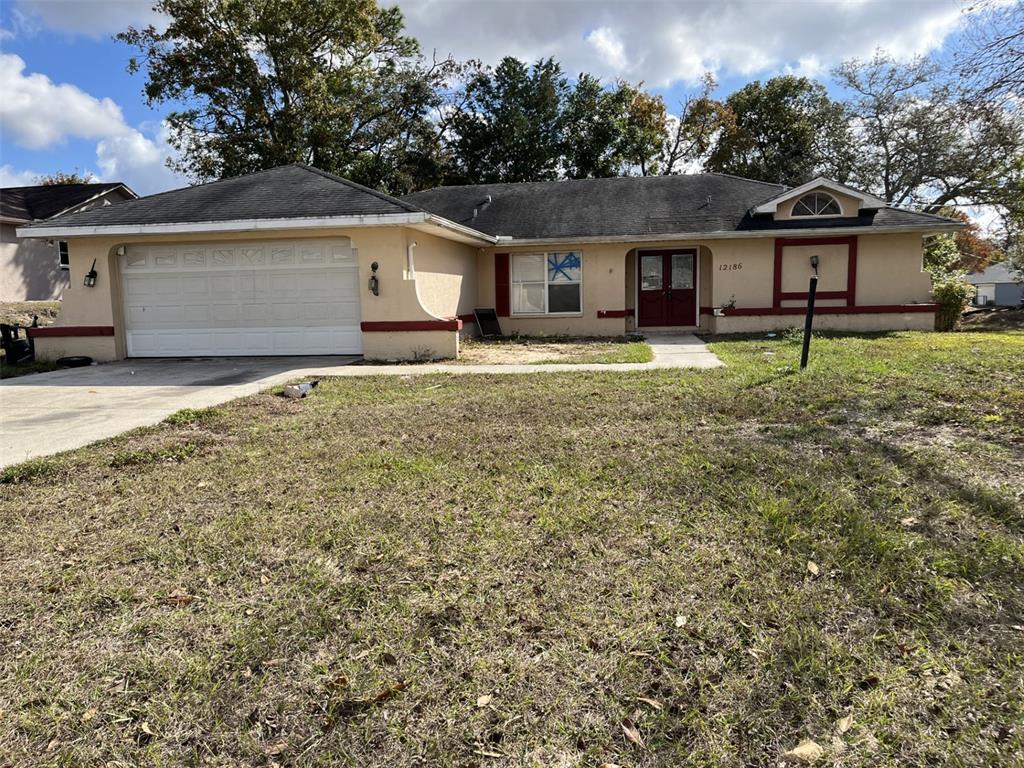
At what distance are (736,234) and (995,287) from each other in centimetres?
4144

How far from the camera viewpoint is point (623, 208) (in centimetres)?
1712

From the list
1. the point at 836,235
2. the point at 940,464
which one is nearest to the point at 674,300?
the point at 836,235

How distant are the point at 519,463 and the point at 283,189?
9.90 metres

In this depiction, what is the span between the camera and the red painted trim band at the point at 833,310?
49.8 feet

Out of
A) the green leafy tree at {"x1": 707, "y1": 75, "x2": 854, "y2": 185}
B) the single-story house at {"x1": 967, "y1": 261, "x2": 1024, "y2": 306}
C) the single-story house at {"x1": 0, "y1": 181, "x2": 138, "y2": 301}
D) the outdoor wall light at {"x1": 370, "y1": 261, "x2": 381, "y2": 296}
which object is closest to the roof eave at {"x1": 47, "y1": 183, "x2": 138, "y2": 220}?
the single-story house at {"x1": 0, "y1": 181, "x2": 138, "y2": 301}

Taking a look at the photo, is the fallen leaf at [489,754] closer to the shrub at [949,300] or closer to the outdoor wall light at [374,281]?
the outdoor wall light at [374,281]

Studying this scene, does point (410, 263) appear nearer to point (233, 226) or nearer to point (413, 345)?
Result: point (413, 345)

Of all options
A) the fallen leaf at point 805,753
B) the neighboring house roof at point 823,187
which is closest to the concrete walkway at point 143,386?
the neighboring house roof at point 823,187

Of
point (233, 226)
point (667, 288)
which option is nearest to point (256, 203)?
point (233, 226)

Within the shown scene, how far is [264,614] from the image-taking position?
3.01 m

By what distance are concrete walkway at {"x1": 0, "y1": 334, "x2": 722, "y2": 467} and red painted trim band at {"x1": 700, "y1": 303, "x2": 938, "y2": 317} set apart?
2.49m

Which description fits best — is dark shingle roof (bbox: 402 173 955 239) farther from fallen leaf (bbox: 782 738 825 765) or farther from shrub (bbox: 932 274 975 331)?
fallen leaf (bbox: 782 738 825 765)

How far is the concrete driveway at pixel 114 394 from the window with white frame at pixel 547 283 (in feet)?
19.5

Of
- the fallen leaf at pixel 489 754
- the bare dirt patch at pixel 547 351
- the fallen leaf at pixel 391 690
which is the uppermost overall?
the bare dirt patch at pixel 547 351
